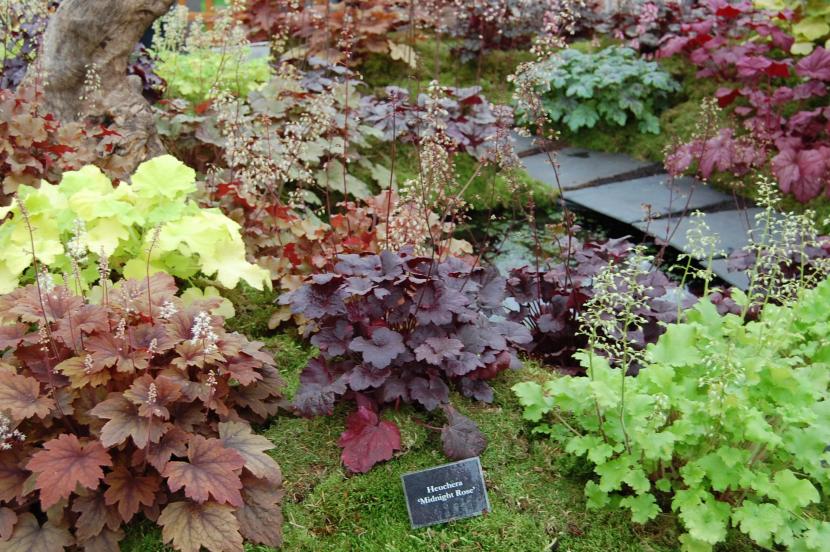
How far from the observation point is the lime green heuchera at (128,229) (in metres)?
2.90

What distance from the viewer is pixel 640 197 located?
5.35 meters

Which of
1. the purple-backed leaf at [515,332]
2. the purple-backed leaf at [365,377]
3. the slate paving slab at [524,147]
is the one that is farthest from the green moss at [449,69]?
the purple-backed leaf at [365,377]

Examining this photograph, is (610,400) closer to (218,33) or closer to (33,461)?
(33,461)

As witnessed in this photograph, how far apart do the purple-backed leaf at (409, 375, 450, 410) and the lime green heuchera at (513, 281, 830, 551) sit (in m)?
0.27

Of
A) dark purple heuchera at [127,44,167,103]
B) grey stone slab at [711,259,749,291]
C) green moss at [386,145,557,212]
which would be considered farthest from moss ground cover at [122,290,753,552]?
dark purple heuchera at [127,44,167,103]

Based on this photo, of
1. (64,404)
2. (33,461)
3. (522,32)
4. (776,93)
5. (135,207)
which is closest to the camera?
(33,461)

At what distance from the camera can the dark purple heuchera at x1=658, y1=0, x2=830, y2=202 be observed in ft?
15.9

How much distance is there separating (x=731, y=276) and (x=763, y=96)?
185 cm

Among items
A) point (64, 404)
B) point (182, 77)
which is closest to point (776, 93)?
point (182, 77)

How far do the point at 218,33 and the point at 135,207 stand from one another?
2687mm

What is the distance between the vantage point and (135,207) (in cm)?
306

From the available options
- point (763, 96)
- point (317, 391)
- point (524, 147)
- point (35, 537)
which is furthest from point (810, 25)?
point (35, 537)

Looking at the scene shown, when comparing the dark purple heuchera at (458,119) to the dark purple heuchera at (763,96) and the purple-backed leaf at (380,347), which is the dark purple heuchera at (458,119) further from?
the purple-backed leaf at (380,347)

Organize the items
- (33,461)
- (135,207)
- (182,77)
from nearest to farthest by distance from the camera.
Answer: (33,461), (135,207), (182,77)
